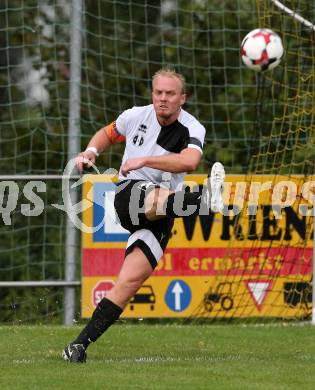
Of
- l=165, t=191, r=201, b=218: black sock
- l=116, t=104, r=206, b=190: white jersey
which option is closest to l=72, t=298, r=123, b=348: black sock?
l=165, t=191, r=201, b=218: black sock

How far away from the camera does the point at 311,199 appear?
11.2m

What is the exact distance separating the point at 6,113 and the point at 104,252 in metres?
4.61

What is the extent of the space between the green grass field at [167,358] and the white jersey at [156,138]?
1.17 m

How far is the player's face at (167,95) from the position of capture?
7.74 meters

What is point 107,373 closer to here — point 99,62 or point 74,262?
point 74,262

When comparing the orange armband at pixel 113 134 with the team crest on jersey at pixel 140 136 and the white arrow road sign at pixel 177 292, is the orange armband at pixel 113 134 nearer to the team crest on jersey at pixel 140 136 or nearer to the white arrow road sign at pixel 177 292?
Result: the team crest on jersey at pixel 140 136

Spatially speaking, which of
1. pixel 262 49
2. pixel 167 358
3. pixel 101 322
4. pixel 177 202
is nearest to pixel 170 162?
pixel 177 202

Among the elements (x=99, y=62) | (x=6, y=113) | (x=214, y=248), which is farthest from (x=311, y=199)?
(x=6, y=113)

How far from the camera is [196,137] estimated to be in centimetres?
784

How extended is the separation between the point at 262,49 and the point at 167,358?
2.38 meters

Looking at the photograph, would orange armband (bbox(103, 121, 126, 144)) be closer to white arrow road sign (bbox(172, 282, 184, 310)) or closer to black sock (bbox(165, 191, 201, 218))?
black sock (bbox(165, 191, 201, 218))

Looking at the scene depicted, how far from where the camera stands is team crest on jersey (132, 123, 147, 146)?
7941mm

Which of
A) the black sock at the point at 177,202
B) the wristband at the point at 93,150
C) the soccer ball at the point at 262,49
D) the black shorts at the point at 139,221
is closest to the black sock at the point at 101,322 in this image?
the black shorts at the point at 139,221

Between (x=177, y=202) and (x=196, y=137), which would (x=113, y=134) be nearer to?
(x=196, y=137)
